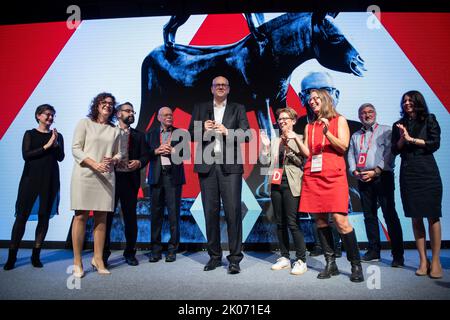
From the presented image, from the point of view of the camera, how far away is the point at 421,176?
2.80m

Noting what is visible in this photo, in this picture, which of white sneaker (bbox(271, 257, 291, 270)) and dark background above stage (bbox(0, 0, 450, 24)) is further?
dark background above stage (bbox(0, 0, 450, 24))

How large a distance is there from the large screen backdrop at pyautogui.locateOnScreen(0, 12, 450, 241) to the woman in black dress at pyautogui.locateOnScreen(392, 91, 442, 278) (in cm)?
125

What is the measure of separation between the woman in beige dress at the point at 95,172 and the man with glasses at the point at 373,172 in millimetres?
2553

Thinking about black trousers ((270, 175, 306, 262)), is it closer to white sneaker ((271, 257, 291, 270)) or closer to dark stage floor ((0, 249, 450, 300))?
white sneaker ((271, 257, 291, 270))

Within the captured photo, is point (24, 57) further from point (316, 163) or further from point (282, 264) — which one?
point (282, 264)

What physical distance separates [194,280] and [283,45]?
324 cm

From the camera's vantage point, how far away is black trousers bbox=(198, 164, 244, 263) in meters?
2.95

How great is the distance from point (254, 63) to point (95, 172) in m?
2.60

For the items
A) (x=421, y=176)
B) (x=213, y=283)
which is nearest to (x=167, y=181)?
(x=213, y=283)

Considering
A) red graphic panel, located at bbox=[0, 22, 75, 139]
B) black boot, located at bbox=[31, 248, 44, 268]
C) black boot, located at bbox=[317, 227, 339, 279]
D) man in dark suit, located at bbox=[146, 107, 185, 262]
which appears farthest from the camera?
red graphic panel, located at bbox=[0, 22, 75, 139]

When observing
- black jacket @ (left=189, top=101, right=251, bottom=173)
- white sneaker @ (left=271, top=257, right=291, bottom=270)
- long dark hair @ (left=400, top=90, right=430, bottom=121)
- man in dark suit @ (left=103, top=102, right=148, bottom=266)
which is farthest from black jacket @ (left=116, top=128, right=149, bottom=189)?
long dark hair @ (left=400, top=90, right=430, bottom=121)

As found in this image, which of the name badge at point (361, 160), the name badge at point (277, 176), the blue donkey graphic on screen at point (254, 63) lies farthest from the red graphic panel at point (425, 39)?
the name badge at point (277, 176)
